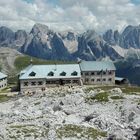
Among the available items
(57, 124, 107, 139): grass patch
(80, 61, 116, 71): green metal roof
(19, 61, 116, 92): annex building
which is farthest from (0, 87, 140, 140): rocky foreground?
(80, 61, 116, 71): green metal roof

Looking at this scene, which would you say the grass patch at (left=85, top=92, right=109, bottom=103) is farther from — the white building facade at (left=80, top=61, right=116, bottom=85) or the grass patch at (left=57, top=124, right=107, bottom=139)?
the white building facade at (left=80, top=61, right=116, bottom=85)

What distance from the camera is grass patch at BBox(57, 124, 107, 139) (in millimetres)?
54938

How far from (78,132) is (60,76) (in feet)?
268

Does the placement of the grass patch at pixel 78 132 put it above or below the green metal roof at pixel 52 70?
below

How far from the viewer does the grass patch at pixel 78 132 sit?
5494 cm

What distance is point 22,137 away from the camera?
53750mm

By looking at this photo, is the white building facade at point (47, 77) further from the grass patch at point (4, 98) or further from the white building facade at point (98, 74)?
the grass patch at point (4, 98)

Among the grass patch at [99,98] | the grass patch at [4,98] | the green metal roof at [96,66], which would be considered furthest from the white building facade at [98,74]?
the grass patch at [99,98]

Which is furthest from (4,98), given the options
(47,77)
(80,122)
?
(80,122)

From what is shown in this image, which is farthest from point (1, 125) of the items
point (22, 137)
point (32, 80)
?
point (32, 80)

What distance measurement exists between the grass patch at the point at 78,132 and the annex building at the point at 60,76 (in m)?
76.8

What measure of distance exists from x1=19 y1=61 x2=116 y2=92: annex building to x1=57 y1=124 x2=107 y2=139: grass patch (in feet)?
252

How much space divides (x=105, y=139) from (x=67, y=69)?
86.8 meters

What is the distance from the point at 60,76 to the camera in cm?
13750
